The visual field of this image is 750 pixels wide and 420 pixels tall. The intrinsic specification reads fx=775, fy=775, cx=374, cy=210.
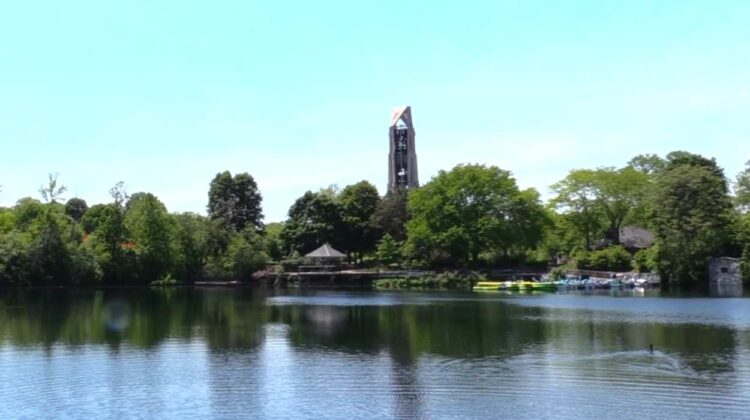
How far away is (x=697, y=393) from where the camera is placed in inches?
950

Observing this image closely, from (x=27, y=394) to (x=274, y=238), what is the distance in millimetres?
86504

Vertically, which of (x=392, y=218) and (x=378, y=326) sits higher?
(x=392, y=218)

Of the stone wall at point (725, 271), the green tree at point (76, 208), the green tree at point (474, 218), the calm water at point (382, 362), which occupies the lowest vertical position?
the calm water at point (382, 362)

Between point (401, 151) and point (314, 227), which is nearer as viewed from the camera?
point (314, 227)

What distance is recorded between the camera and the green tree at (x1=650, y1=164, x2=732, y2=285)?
252 ft

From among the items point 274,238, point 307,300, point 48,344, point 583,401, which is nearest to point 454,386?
point 583,401

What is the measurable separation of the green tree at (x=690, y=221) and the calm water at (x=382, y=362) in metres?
22.8

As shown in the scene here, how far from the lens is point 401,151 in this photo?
12506 cm

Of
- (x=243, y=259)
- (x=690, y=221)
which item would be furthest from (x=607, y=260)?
(x=243, y=259)

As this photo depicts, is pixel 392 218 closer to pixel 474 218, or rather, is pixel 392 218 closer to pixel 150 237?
pixel 474 218

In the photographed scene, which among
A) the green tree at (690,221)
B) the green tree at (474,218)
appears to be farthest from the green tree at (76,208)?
the green tree at (690,221)

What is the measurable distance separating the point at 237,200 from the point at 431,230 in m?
39.5

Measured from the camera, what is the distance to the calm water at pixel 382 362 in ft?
74.7

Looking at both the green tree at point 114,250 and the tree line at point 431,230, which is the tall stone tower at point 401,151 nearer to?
the tree line at point 431,230
